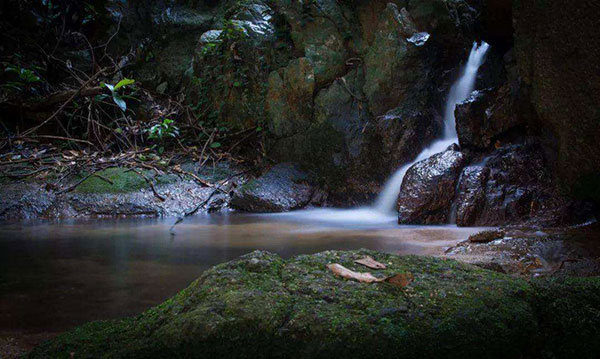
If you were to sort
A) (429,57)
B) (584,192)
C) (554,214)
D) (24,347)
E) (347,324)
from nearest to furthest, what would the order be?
(347,324) < (24,347) < (584,192) < (554,214) < (429,57)

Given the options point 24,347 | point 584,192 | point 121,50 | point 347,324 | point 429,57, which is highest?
point 121,50

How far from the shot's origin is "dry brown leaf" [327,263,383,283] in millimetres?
1628

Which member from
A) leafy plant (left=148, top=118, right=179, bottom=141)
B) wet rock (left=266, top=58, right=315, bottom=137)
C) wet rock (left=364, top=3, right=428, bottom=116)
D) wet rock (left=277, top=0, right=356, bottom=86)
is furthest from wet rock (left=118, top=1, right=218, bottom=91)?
wet rock (left=364, top=3, right=428, bottom=116)

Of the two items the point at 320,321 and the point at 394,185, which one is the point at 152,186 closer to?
the point at 394,185

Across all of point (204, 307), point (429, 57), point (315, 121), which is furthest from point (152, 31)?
point (204, 307)

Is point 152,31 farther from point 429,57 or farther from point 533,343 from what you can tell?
point 533,343

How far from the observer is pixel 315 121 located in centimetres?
752

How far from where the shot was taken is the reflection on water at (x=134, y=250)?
2.23 meters

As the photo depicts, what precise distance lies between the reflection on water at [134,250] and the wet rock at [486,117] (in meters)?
1.56

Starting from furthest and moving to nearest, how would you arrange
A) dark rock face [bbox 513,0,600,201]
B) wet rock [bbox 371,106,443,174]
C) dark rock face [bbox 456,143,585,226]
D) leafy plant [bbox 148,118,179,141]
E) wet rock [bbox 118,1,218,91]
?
wet rock [bbox 118,1,218,91]
leafy plant [bbox 148,118,179,141]
wet rock [bbox 371,106,443,174]
dark rock face [bbox 456,143,585,226]
dark rock face [bbox 513,0,600,201]

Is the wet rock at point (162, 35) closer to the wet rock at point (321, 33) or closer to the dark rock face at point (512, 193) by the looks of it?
the wet rock at point (321, 33)

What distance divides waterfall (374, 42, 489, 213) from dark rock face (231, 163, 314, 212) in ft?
4.10

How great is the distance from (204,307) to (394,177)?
543 centimetres

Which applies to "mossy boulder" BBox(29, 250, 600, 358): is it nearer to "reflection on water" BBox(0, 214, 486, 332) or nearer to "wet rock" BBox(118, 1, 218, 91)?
"reflection on water" BBox(0, 214, 486, 332)
